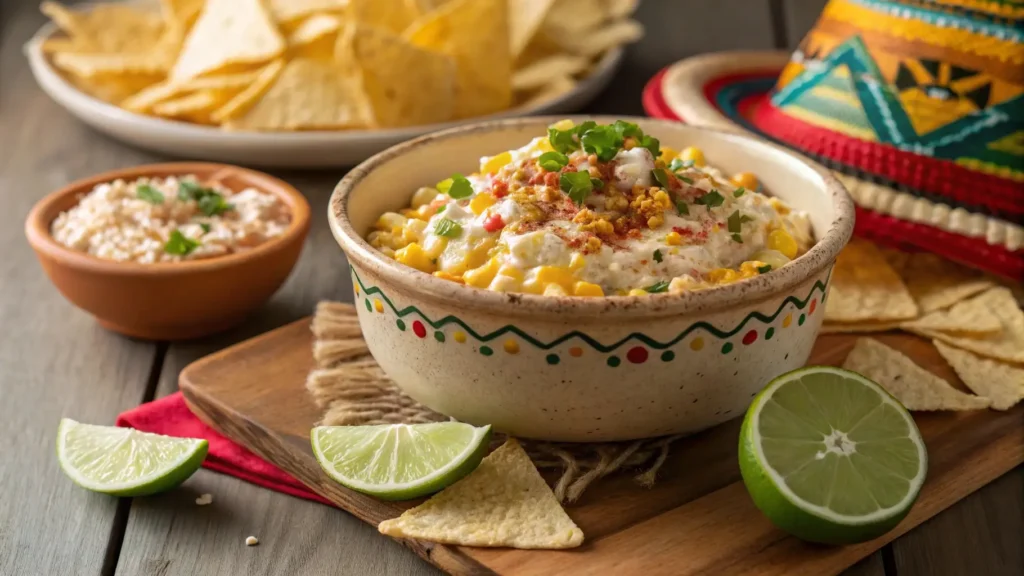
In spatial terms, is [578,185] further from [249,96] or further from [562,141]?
[249,96]

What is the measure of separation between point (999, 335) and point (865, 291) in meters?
0.33

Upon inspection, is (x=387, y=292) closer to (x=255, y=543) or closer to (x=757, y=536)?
(x=255, y=543)

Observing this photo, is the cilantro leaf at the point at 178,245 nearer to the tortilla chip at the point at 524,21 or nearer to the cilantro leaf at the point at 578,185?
the cilantro leaf at the point at 578,185

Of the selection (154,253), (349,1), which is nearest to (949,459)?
(154,253)

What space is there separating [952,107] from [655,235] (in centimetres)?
124

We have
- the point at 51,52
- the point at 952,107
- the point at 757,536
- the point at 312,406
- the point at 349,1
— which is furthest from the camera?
the point at 51,52

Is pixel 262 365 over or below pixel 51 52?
over

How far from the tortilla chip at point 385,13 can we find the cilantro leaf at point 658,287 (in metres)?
2.06

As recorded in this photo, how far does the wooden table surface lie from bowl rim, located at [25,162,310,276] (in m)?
0.26

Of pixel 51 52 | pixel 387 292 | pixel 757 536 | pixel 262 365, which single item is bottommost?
pixel 51 52

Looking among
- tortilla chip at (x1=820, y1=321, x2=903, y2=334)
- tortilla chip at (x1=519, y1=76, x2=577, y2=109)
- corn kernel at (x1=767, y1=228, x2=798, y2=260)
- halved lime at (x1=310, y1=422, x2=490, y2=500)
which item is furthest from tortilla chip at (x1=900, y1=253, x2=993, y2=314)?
tortilla chip at (x1=519, y1=76, x2=577, y2=109)

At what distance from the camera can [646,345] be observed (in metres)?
1.93

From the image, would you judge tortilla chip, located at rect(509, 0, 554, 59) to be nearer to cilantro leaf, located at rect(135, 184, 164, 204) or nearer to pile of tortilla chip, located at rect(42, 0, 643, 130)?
pile of tortilla chip, located at rect(42, 0, 643, 130)

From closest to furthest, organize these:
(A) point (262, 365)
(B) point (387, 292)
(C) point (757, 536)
Answer: (C) point (757, 536) → (B) point (387, 292) → (A) point (262, 365)
